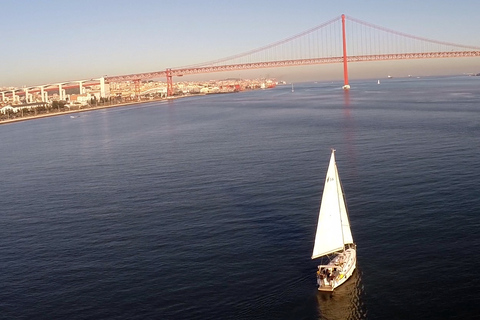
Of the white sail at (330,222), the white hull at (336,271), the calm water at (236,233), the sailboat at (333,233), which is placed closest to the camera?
the calm water at (236,233)

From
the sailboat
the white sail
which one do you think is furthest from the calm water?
the white sail

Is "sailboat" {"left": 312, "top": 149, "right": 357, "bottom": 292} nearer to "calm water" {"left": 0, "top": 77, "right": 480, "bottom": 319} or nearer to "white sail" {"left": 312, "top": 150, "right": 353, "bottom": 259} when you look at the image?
"white sail" {"left": 312, "top": 150, "right": 353, "bottom": 259}

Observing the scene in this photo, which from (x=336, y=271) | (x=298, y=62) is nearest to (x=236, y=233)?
(x=336, y=271)

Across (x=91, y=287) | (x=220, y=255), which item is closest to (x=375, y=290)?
(x=220, y=255)

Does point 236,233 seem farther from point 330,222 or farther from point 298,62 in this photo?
point 298,62

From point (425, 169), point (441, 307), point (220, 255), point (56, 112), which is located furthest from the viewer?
point (56, 112)

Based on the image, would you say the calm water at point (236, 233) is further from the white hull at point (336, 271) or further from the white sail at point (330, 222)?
the white sail at point (330, 222)

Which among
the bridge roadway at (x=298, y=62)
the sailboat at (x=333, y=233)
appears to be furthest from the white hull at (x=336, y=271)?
the bridge roadway at (x=298, y=62)

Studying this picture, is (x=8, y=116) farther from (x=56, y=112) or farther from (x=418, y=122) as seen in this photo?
(x=418, y=122)
